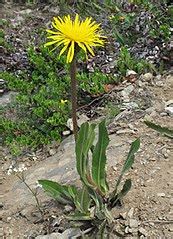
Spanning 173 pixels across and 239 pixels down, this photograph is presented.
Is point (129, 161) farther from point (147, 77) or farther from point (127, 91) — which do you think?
point (147, 77)

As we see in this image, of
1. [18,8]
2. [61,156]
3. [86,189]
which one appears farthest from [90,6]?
[86,189]

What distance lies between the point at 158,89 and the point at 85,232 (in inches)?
67.4

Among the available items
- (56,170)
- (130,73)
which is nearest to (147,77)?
(130,73)

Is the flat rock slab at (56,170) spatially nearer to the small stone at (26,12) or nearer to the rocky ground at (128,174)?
the rocky ground at (128,174)

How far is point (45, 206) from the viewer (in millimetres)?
3369

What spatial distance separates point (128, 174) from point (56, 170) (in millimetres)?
671

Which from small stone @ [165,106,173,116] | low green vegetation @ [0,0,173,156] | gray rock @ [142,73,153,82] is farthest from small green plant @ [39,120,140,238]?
gray rock @ [142,73,153,82]

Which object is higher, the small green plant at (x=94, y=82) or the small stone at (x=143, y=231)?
the small green plant at (x=94, y=82)

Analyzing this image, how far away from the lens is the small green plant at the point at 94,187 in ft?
9.46

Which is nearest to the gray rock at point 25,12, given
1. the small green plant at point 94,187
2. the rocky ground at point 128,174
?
the rocky ground at point 128,174

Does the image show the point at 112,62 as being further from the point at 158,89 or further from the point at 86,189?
the point at 86,189

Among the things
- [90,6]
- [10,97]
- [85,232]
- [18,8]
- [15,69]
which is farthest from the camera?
[18,8]

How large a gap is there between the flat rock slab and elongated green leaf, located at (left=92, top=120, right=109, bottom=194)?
42cm

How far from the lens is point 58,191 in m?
3.17
